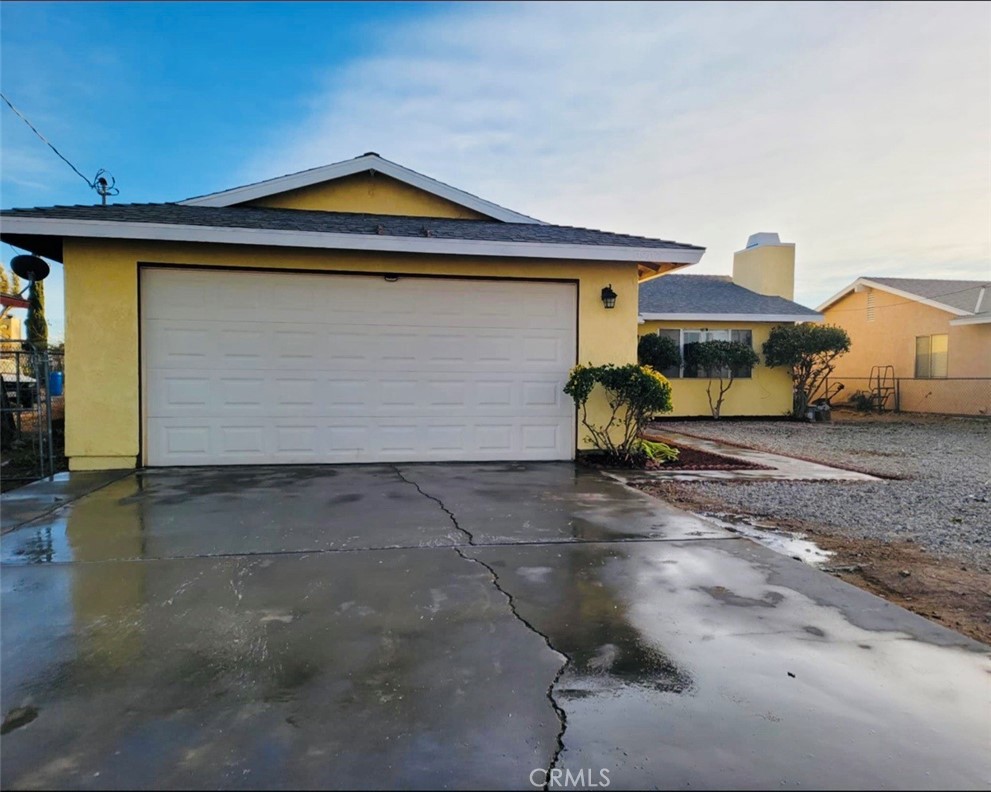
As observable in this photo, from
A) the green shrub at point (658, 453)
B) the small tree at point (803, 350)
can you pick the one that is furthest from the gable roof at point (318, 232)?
the small tree at point (803, 350)

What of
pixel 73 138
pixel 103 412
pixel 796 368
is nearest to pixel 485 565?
pixel 103 412

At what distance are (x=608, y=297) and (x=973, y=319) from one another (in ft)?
50.3

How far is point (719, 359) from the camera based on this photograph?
1639 centimetres

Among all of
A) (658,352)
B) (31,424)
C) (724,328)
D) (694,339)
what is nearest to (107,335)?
(31,424)

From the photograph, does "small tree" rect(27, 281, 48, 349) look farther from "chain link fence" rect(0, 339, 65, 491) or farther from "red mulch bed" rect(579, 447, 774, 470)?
"red mulch bed" rect(579, 447, 774, 470)

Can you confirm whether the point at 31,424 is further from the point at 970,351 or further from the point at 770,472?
the point at 970,351

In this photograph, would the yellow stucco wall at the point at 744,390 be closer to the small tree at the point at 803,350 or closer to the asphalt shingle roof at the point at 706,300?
the small tree at the point at 803,350

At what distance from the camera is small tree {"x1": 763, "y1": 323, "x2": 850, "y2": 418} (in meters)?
16.5

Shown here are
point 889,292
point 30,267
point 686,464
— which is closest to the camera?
point 30,267

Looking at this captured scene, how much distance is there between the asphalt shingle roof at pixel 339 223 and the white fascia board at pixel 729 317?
7.31 m

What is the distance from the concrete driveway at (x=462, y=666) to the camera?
82.7 inches

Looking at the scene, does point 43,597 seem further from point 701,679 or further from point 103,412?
point 103,412

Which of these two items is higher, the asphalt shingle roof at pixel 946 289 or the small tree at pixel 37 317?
the asphalt shingle roof at pixel 946 289

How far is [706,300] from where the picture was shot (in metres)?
17.8
